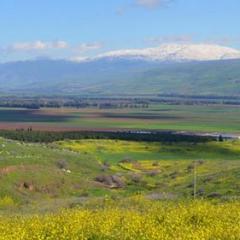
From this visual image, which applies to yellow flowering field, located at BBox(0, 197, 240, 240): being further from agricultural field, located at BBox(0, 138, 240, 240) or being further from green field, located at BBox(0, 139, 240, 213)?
green field, located at BBox(0, 139, 240, 213)

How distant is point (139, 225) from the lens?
38.6 meters

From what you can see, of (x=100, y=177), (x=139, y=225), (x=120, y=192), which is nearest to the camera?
(x=139, y=225)

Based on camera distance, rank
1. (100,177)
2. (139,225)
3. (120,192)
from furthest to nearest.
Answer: (100,177)
(120,192)
(139,225)

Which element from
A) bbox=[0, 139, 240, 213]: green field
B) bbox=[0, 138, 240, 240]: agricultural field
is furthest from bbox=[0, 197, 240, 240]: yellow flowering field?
bbox=[0, 139, 240, 213]: green field

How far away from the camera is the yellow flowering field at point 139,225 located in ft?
117

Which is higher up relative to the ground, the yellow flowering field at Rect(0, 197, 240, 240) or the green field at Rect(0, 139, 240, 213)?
the yellow flowering field at Rect(0, 197, 240, 240)

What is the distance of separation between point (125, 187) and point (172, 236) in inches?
2464

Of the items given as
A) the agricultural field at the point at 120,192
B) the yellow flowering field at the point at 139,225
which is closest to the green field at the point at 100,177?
the agricultural field at the point at 120,192

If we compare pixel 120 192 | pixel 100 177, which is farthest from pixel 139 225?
pixel 100 177

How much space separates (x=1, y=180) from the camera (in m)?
87.9

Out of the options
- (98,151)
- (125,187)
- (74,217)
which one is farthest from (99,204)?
(98,151)

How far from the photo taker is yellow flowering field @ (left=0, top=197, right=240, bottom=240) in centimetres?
3556

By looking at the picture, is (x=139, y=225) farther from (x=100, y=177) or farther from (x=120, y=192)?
(x=100, y=177)

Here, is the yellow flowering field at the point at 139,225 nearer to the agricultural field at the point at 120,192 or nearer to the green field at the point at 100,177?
the agricultural field at the point at 120,192
